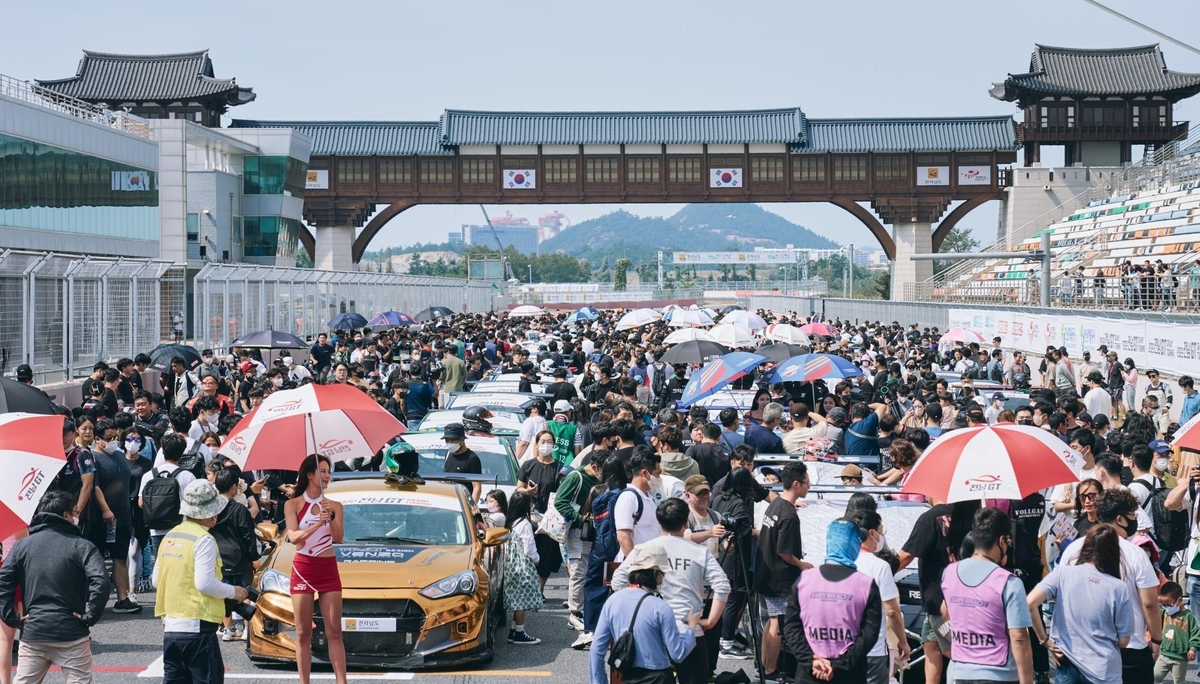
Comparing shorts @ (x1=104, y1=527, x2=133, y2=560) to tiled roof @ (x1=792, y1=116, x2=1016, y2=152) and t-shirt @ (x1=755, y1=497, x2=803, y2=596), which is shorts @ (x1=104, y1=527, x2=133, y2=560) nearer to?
t-shirt @ (x1=755, y1=497, x2=803, y2=596)

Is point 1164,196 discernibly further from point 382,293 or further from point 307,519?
point 307,519

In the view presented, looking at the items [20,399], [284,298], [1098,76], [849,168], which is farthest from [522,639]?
[1098,76]

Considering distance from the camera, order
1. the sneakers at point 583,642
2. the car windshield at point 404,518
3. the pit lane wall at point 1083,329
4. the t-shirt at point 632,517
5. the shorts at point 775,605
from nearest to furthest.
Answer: the shorts at point 775,605 → the t-shirt at point 632,517 → the sneakers at point 583,642 → the car windshield at point 404,518 → the pit lane wall at point 1083,329

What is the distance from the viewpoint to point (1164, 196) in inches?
2052

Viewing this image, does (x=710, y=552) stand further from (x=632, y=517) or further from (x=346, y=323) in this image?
(x=346, y=323)

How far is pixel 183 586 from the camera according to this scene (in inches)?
301

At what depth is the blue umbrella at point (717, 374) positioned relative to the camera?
17.5 metres

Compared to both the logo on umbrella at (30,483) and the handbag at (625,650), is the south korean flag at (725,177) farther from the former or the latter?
the handbag at (625,650)

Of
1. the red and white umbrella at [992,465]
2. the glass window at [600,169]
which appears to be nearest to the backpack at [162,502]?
the red and white umbrella at [992,465]

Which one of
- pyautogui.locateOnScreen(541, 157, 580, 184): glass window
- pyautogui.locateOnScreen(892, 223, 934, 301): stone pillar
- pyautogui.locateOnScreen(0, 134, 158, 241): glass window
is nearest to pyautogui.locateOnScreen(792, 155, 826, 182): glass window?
pyautogui.locateOnScreen(892, 223, 934, 301): stone pillar

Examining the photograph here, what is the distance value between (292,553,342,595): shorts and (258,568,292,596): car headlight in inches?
33.9

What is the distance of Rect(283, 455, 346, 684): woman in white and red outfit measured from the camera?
28.1 ft

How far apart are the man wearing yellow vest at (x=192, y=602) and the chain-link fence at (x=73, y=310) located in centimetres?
1380

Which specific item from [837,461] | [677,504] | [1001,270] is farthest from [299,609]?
[1001,270]
